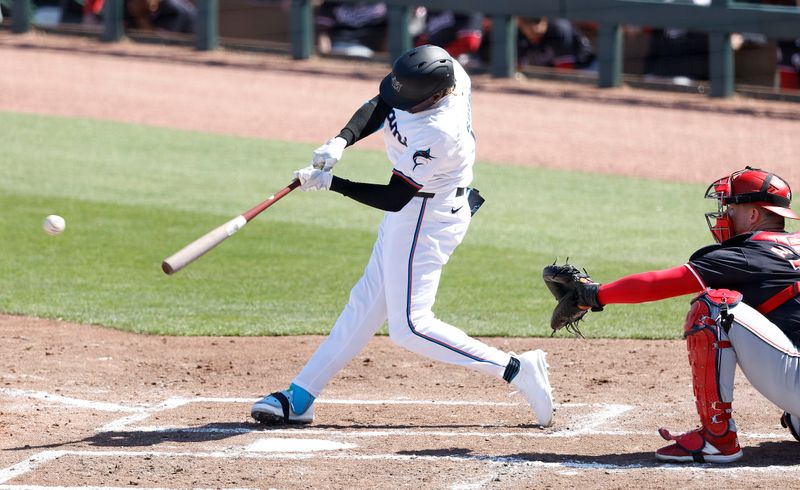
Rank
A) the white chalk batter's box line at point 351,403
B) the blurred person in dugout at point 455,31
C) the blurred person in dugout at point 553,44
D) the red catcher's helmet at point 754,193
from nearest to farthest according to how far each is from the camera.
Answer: the red catcher's helmet at point 754,193, the white chalk batter's box line at point 351,403, the blurred person in dugout at point 553,44, the blurred person in dugout at point 455,31

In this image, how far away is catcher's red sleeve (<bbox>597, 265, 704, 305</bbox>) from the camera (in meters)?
4.36

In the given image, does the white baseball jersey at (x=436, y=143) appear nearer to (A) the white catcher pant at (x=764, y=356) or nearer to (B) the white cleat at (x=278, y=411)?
(B) the white cleat at (x=278, y=411)

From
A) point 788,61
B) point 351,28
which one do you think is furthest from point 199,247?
point 351,28

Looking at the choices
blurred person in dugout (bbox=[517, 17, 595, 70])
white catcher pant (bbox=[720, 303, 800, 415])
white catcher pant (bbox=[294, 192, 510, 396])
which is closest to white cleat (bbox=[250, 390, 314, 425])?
white catcher pant (bbox=[294, 192, 510, 396])

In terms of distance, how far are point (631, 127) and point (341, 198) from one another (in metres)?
4.45

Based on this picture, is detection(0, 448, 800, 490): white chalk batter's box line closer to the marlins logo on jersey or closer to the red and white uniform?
the red and white uniform

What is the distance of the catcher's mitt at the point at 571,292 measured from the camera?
4.53 meters

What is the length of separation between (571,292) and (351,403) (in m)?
1.42

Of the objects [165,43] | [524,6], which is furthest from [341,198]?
[165,43]

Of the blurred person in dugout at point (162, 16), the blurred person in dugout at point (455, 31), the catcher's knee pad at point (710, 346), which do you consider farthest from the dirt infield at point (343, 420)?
the blurred person in dugout at point (162, 16)

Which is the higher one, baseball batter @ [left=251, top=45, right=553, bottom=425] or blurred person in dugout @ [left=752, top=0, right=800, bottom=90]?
blurred person in dugout @ [left=752, top=0, right=800, bottom=90]

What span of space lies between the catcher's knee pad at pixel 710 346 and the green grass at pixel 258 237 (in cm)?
251

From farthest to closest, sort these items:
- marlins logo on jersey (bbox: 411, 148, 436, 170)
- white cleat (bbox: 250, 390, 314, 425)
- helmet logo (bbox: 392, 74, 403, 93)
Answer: white cleat (bbox: 250, 390, 314, 425)
helmet logo (bbox: 392, 74, 403, 93)
marlins logo on jersey (bbox: 411, 148, 436, 170)

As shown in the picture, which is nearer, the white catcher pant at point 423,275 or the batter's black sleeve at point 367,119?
the white catcher pant at point 423,275
